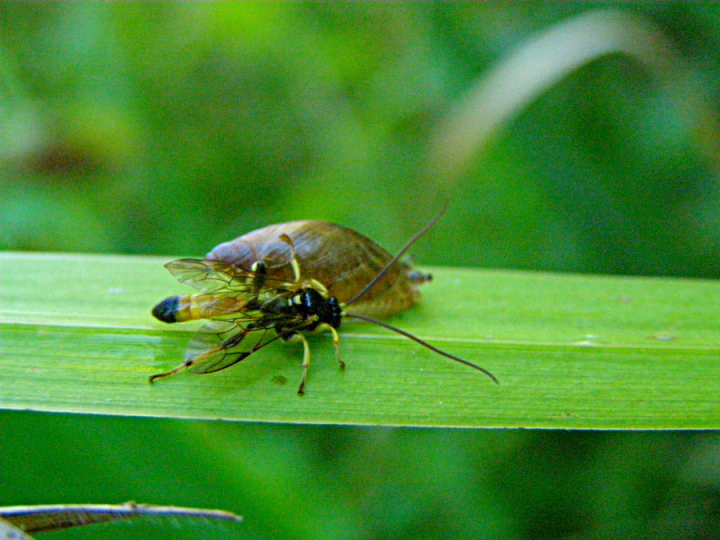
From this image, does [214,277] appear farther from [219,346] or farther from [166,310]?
[219,346]

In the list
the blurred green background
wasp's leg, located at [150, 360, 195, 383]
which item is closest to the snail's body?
wasp's leg, located at [150, 360, 195, 383]

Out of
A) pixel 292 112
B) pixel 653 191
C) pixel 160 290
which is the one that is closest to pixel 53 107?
pixel 292 112

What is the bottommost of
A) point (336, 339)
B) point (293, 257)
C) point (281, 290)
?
point (336, 339)

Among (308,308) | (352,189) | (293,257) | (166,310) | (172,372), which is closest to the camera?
(172,372)

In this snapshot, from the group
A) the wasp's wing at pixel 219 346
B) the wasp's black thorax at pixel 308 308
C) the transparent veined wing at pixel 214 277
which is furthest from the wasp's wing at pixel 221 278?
the wasp's wing at pixel 219 346

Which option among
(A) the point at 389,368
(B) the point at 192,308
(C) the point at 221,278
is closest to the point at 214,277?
(C) the point at 221,278

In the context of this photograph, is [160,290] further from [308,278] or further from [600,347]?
[600,347]

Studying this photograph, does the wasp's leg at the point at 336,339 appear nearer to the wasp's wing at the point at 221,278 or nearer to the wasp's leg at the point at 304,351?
the wasp's leg at the point at 304,351

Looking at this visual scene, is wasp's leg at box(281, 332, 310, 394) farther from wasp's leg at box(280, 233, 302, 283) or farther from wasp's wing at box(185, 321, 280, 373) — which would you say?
wasp's leg at box(280, 233, 302, 283)
